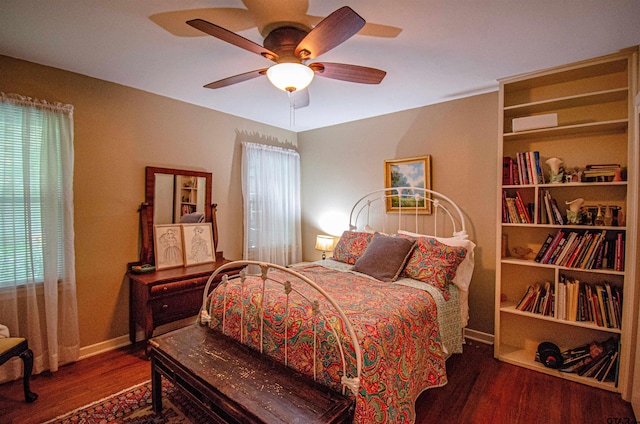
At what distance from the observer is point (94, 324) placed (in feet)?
8.77

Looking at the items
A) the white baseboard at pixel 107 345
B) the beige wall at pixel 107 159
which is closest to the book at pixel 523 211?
the beige wall at pixel 107 159

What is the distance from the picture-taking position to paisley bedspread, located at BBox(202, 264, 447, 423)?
1.45m

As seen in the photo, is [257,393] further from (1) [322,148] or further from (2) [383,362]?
(1) [322,148]

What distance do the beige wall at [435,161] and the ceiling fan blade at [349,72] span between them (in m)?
1.51

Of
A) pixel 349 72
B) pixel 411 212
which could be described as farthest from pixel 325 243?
pixel 349 72

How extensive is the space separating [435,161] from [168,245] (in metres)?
3.03

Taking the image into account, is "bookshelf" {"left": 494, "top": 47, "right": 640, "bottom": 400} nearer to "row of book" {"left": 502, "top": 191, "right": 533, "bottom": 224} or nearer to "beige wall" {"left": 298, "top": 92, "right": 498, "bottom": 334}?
"row of book" {"left": 502, "top": 191, "right": 533, "bottom": 224}

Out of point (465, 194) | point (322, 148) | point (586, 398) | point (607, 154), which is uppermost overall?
point (322, 148)

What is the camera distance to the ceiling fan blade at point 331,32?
1.33 metres

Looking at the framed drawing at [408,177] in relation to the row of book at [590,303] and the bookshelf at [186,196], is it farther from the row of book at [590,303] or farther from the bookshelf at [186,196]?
the bookshelf at [186,196]

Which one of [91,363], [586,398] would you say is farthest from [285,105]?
[586,398]

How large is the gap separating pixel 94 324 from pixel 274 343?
6.72 ft

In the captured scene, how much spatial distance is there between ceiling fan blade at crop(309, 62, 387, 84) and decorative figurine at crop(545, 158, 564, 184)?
1708 millimetres

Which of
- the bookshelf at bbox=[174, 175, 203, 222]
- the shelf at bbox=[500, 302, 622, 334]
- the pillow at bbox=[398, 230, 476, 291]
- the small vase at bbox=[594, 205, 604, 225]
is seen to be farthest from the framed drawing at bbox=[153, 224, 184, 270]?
the small vase at bbox=[594, 205, 604, 225]
